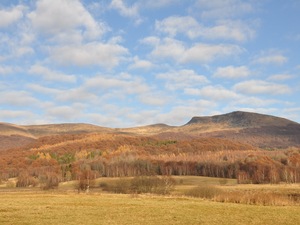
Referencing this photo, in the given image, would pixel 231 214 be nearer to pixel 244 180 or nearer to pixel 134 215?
pixel 134 215

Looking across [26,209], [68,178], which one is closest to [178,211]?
[26,209]

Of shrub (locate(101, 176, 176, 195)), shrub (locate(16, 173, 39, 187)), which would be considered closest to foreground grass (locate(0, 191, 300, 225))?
shrub (locate(101, 176, 176, 195))

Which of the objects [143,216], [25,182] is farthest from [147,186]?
[25,182]

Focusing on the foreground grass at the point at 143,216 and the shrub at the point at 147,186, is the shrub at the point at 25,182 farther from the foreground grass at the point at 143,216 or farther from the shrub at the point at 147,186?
the foreground grass at the point at 143,216

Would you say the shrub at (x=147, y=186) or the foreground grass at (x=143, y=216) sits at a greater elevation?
the foreground grass at (x=143, y=216)

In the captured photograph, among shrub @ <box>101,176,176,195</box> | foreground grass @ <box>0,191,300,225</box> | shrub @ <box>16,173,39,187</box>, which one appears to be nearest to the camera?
foreground grass @ <box>0,191,300,225</box>

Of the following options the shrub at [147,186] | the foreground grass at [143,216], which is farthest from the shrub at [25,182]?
the foreground grass at [143,216]

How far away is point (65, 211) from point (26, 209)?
4.59m

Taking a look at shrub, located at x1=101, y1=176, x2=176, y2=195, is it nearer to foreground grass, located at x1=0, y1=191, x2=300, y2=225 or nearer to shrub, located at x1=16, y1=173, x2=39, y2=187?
foreground grass, located at x1=0, y1=191, x2=300, y2=225

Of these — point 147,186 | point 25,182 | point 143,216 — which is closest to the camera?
point 143,216

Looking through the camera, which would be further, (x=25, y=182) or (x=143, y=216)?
(x=25, y=182)

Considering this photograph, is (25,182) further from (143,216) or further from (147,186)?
(143,216)

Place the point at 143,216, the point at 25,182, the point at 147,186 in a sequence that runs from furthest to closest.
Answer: the point at 25,182 → the point at 147,186 → the point at 143,216

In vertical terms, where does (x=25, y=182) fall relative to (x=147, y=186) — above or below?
below
